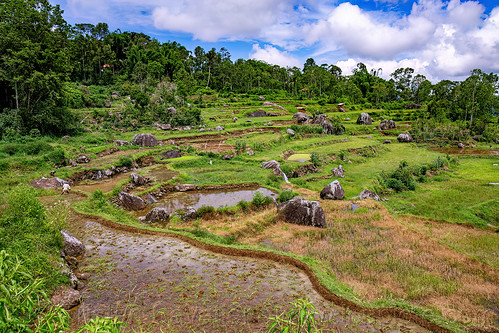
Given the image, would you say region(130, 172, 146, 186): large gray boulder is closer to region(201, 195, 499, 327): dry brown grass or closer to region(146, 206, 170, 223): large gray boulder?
region(146, 206, 170, 223): large gray boulder

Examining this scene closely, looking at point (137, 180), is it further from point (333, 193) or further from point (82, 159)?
point (333, 193)

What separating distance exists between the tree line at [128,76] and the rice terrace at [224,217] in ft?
1.03

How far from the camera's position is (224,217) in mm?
16766

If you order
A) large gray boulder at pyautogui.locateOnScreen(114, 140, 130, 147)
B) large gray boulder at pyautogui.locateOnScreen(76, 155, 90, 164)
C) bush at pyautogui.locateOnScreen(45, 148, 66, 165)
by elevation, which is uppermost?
large gray boulder at pyautogui.locateOnScreen(114, 140, 130, 147)

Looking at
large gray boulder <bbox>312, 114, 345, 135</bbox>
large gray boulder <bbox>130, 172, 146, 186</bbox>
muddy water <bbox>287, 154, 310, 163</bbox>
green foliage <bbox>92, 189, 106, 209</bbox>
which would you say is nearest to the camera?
green foliage <bbox>92, 189, 106, 209</bbox>

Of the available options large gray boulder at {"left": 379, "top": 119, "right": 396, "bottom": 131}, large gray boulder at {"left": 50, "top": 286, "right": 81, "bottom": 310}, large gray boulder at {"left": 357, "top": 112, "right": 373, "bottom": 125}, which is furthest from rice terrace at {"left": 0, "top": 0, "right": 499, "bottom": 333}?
large gray boulder at {"left": 357, "top": 112, "right": 373, "bottom": 125}

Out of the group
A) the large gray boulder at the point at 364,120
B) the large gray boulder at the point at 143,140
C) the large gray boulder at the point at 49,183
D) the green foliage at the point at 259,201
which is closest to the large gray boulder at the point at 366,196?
the green foliage at the point at 259,201

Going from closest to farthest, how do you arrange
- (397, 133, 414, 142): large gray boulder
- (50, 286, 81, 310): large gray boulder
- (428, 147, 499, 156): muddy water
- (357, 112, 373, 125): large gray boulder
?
1. (50, 286, 81, 310): large gray boulder
2. (428, 147, 499, 156): muddy water
3. (397, 133, 414, 142): large gray boulder
4. (357, 112, 373, 125): large gray boulder

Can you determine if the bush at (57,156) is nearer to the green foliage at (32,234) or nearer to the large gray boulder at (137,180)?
the large gray boulder at (137,180)

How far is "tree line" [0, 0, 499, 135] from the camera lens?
2728 cm

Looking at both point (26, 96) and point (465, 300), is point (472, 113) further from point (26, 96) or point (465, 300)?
point (26, 96)

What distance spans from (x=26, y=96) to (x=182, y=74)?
37.4 metres

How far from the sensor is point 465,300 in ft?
29.8

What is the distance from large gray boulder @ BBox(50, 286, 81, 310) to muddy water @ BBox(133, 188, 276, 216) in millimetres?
9150
